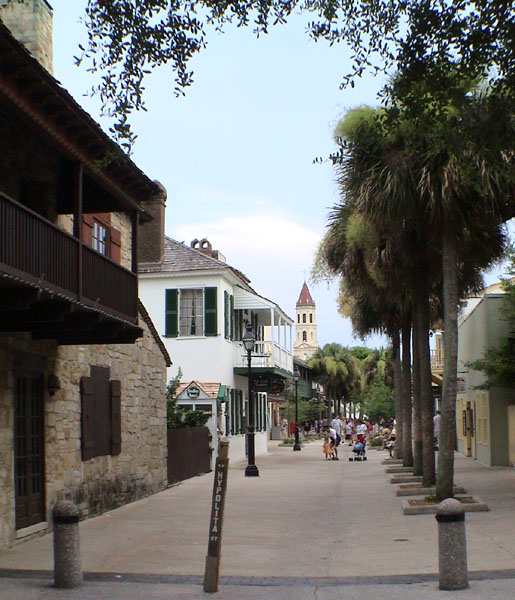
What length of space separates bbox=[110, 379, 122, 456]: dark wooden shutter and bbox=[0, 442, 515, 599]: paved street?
117cm

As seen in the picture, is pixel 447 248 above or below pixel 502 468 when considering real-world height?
above

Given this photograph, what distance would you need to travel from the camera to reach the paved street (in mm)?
9531

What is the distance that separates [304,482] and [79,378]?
34.2ft

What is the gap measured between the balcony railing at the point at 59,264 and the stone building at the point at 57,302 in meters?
0.02

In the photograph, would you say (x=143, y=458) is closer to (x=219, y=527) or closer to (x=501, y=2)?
(x=219, y=527)

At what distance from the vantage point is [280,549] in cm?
1235

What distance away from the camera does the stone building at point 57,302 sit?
11.4m

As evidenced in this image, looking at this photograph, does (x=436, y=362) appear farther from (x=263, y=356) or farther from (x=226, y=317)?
(x=226, y=317)

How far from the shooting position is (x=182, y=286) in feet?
107

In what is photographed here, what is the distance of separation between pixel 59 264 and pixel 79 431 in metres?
4.22

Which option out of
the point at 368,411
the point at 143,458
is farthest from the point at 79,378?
the point at 368,411

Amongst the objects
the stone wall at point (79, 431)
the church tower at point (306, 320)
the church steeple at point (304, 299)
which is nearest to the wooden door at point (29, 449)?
the stone wall at point (79, 431)

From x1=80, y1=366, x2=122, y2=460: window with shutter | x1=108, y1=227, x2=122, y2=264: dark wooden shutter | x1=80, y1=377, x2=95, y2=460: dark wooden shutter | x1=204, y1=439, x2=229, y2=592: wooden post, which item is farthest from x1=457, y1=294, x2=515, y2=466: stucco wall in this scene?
x1=204, y1=439, x2=229, y2=592: wooden post

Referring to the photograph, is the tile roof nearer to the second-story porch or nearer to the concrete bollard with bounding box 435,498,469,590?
the second-story porch
